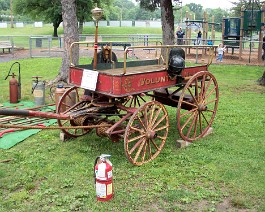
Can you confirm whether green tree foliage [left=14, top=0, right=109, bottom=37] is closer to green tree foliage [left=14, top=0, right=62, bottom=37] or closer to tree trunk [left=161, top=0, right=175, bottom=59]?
green tree foliage [left=14, top=0, right=62, bottom=37]

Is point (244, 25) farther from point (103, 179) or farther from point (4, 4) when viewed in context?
point (4, 4)

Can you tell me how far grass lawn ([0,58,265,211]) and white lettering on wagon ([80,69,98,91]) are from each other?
1.15m

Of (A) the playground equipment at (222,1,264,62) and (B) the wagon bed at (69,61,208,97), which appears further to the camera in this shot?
(A) the playground equipment at (222,1,264,62)

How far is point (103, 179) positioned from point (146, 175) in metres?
1.01

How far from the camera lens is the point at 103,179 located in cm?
441

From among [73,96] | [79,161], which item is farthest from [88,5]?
[79,161]

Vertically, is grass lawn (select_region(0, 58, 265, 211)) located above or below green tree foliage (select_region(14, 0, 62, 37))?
below

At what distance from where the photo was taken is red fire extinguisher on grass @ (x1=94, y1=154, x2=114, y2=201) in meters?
4.41

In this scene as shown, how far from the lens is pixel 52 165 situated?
18.3 ft

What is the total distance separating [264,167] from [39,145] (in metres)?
3.81

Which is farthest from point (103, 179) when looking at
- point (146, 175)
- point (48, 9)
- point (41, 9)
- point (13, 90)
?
point (41, 9)

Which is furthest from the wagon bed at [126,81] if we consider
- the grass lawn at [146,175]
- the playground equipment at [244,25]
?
the playground equipment at [244,25]

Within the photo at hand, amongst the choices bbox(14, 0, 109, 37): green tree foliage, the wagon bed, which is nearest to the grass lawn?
the wagon bed

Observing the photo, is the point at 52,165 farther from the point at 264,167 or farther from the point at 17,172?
the point at 264,167
